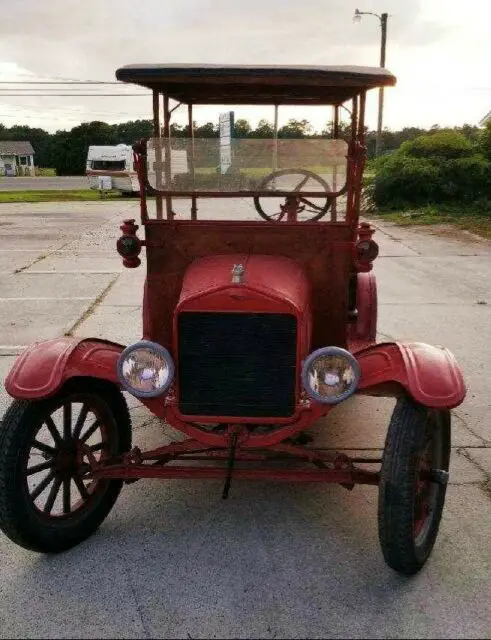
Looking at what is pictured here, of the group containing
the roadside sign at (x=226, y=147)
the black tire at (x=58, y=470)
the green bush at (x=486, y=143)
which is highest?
the green bush at (x=486, y=143)

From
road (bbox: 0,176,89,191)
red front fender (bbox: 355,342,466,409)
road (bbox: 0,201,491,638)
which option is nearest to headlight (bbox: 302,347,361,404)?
red front fender (bbox: 355,342,466,409)

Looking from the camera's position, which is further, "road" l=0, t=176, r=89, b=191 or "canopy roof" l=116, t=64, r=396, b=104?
"road" l=0, t=176, r=89, b=191

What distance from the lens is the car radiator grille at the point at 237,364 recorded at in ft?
9.22

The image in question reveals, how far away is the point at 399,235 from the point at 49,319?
29.3 ft

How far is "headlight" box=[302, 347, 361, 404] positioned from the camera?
8.85 ft

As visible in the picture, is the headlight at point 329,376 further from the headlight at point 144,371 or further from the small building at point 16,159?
the small building at point 16,159

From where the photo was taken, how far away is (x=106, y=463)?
292cm

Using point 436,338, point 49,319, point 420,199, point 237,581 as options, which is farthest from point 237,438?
point 420,199

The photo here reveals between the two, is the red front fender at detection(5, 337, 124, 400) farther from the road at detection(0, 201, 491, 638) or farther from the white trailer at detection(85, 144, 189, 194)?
the white trailer at detection(85, 144, 189, 194)

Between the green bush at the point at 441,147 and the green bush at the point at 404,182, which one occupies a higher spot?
the green bush at the point at 441,147

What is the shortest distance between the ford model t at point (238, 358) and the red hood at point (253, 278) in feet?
0.04

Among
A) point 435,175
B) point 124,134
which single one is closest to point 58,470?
point 435,175

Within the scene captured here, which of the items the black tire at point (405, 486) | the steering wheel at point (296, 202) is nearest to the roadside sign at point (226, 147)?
the steering wheel at point (296, 202)

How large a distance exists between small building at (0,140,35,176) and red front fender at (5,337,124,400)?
59552mm
